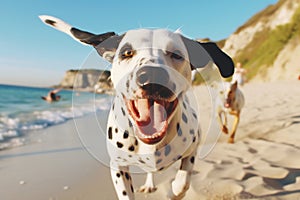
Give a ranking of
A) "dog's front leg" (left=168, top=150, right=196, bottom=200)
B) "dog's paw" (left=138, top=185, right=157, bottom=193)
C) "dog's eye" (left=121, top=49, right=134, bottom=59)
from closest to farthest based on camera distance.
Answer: "dog's eye" (left=121, top=49, right=134, bottom=59) < "dog's front leg" (left=168, top=150, right=196, bottom=200) < "dog's paw" (left=138, top=185, right=157, bottom=193)

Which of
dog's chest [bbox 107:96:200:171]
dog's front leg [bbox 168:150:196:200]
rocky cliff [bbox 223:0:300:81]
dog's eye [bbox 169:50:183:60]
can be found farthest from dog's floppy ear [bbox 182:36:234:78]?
rocky cliff [bbox 223:0:300:81]

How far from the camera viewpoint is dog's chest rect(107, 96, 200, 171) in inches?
86.0

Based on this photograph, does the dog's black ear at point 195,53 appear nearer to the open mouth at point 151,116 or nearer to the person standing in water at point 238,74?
the open mouth at point 151,116

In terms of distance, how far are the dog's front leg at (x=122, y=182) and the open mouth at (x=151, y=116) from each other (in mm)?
506

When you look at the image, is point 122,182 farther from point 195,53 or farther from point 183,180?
point 195,53

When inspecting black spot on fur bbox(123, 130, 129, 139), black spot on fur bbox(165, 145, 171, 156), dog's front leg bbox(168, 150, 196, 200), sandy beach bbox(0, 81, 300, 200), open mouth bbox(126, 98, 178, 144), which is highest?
open mouth bbox(126, 98, 178, 144)

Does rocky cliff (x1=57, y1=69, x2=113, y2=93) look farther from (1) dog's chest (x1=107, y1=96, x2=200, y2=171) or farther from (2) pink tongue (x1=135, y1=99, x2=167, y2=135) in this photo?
(2) pink tongue (x1=135, y1=99, x2=167, y2=135)

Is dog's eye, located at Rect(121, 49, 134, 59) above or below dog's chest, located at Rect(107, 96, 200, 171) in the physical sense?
above

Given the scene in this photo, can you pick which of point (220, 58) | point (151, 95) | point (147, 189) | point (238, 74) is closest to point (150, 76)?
point (151, 95)

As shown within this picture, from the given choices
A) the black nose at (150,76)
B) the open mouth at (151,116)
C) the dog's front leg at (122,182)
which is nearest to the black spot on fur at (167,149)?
the open mouth at (151,116)

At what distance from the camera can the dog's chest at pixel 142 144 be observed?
2184mm

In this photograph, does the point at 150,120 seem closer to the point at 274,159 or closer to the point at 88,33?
the point at 88,33

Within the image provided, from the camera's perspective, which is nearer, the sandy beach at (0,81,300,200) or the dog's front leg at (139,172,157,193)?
the sandy beach at (0,81,300,200)

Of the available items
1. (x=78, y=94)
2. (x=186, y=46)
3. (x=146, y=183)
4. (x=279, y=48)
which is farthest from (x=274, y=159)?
(x=279, y=48)
